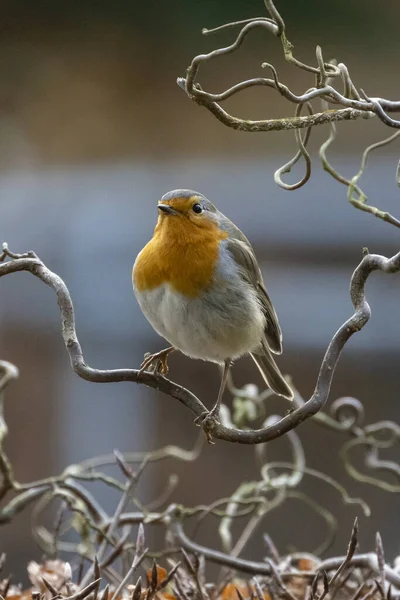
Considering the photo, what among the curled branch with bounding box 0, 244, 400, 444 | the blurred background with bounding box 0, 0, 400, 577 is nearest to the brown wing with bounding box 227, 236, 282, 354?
the curled branch with bounding box 0, 244, 400, 444

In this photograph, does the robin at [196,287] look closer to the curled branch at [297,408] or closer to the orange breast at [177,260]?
the orange breast at [177,260]

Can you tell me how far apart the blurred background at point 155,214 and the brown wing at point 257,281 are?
3.67 feet

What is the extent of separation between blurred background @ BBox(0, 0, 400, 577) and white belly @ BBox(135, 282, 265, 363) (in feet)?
3.97

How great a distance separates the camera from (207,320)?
1.05m

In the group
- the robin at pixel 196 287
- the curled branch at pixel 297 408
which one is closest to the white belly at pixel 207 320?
the robin at pixel 196 287

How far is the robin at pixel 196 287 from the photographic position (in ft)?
3.42

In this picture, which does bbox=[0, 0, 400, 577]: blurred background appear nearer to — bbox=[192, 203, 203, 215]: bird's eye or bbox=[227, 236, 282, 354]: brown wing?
bbox=[227, 236, 282, 354]: brown wing

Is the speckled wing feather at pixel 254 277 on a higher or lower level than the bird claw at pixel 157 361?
higher

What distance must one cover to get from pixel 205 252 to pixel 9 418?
168 centimetres

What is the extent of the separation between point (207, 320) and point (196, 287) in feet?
0.15

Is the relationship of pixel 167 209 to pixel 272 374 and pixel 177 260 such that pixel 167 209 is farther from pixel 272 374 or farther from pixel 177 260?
pixel 272 374

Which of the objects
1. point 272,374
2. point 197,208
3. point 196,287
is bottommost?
point 272,374

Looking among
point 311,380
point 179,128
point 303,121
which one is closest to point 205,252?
point 303,121

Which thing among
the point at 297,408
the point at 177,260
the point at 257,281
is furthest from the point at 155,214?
the point at 297,408
